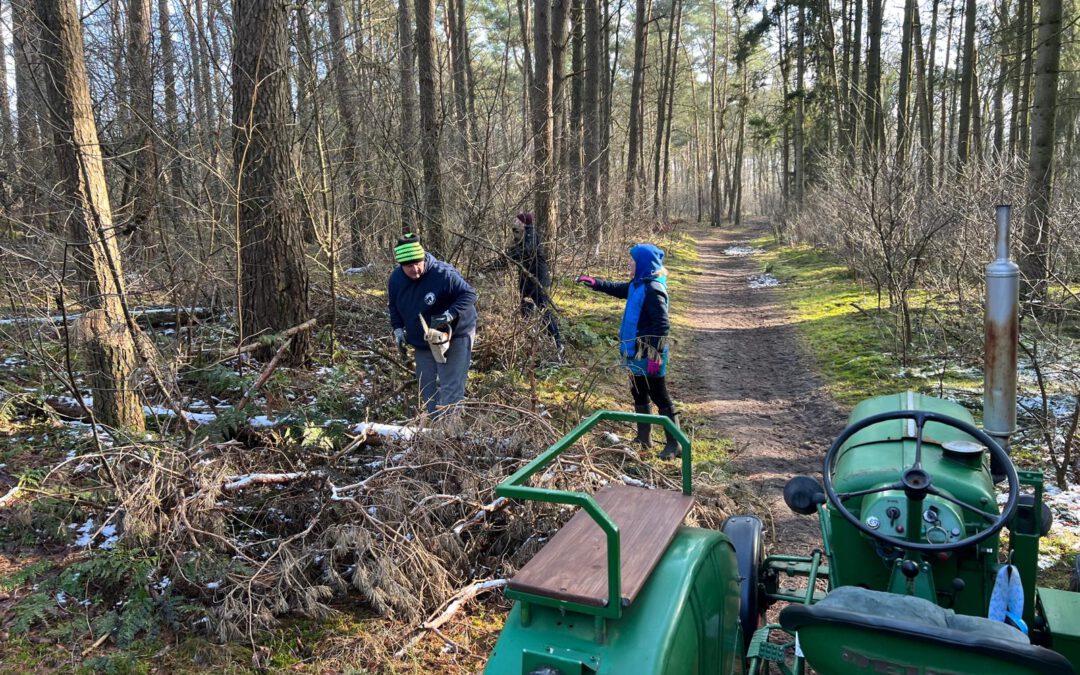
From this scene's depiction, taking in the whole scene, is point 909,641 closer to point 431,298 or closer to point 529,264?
point 431,298

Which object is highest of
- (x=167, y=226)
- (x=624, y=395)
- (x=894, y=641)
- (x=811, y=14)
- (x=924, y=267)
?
(x=811, y=14)

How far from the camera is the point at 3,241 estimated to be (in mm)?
5672

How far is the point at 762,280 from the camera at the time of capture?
64.9ft

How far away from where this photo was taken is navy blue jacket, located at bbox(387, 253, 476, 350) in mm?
6500

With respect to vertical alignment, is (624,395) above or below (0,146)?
below

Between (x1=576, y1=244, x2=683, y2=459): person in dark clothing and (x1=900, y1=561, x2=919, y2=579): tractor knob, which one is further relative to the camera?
(x1=576, y1=244, x2=683, y2=459): person in dark clothing

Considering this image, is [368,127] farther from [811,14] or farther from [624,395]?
[811,14]

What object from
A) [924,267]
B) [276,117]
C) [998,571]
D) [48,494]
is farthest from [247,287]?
[924,267]

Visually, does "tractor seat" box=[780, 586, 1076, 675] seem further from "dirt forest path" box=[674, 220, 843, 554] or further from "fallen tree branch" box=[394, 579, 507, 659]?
"dirt forest path" box=[674, 220, 843, 554]

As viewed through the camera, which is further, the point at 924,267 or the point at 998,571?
the point at 924,267

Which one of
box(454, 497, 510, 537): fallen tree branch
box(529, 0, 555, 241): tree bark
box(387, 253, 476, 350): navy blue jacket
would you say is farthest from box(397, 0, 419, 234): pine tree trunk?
box(454, 497, 510, 537): fallen tree branch

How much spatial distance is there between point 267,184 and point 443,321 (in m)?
2.99

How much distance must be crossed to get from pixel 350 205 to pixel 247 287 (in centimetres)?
242

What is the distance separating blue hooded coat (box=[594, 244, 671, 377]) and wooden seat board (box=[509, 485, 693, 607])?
11.7 ft
